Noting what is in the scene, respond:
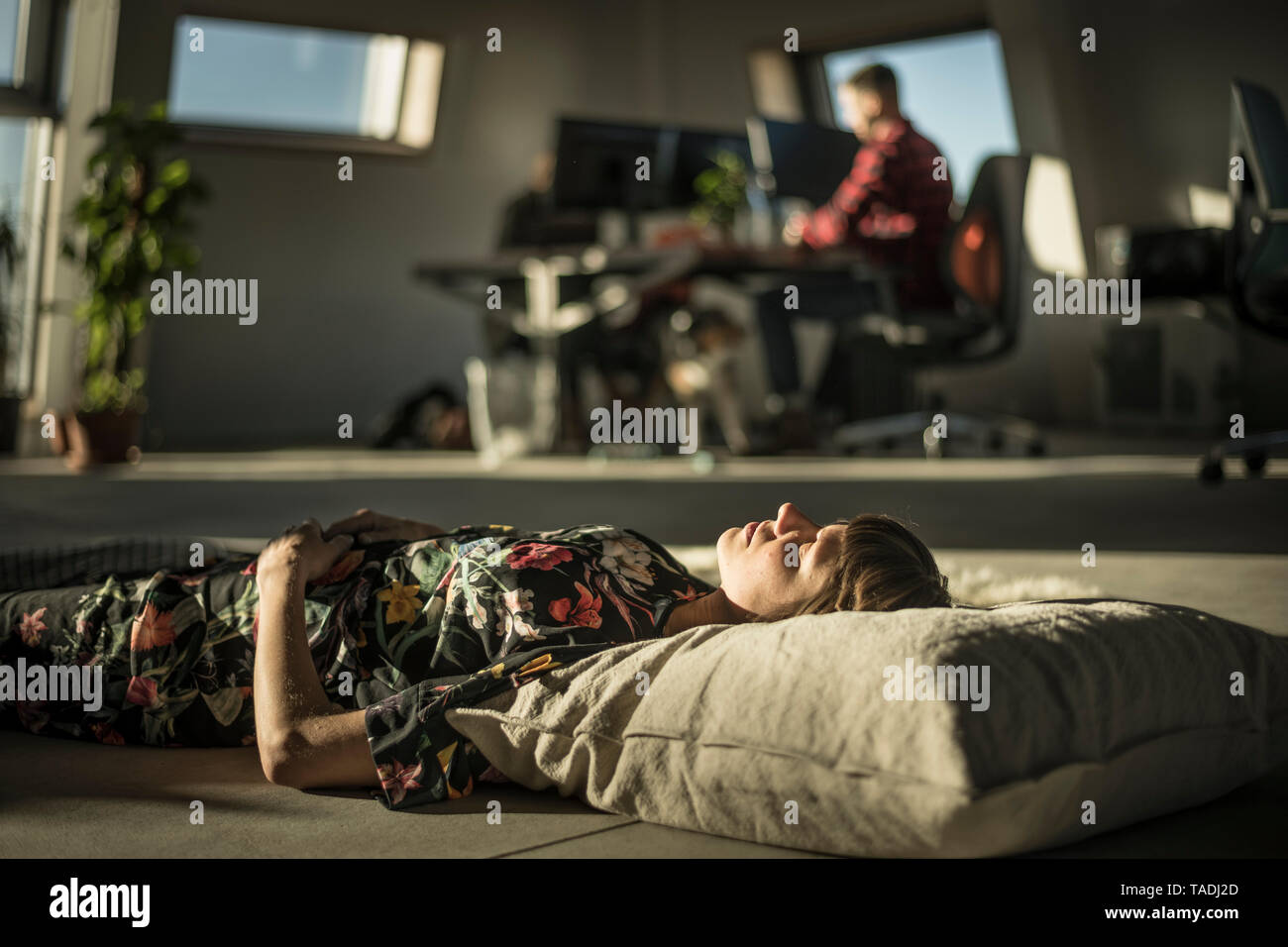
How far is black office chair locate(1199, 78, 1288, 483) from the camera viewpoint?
3.23 metres

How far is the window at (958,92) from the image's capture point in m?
7.12

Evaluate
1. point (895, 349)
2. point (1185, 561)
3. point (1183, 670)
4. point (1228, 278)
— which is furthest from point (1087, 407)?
point (1183, 670)

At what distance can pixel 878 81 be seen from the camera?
4.68 m

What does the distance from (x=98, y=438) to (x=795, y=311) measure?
2953mm

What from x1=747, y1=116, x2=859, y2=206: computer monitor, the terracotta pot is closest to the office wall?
the terracotta pot

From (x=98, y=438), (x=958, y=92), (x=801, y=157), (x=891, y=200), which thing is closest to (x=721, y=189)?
(x=801, y=157)

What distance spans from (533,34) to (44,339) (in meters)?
3.49

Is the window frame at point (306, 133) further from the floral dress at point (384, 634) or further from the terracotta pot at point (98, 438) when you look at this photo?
the floral dress at point (384, 634)

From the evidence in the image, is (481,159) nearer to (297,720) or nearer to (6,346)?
(6,346)

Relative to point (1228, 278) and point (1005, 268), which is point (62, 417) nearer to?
point (1005, 268)

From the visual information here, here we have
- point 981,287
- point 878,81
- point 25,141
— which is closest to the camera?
point 981,287

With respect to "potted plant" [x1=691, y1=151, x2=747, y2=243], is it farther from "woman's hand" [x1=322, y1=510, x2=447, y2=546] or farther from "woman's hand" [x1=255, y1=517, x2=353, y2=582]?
"woman's hand" [x1=255, y1=517, x2=353, y2=582]

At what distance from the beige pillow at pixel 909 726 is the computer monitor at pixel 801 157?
3.71 m

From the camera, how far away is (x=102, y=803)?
1154 mm
